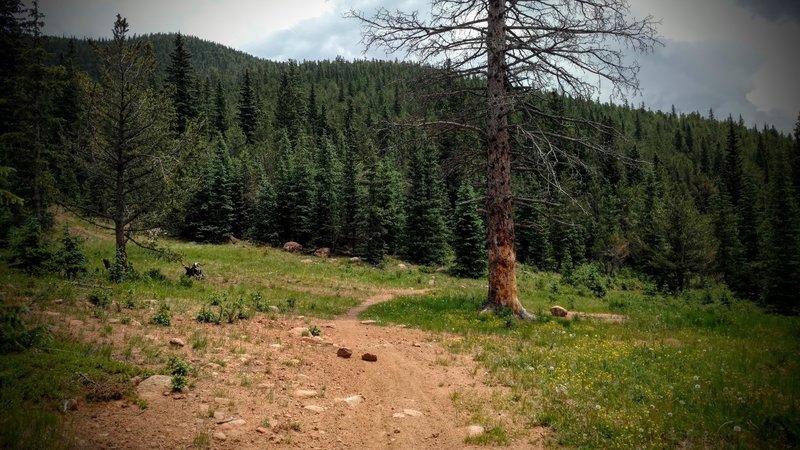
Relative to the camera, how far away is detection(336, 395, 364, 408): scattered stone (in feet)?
21.0

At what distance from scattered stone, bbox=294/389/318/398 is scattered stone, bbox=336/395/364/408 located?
1.37ft

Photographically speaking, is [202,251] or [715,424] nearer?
[715,424]

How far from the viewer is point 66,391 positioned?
17.7 ft

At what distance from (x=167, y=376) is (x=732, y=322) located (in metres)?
14.6

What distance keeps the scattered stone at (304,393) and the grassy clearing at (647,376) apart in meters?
2.91

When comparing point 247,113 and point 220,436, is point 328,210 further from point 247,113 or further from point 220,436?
point 247,113

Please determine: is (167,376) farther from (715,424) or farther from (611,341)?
(611,341)

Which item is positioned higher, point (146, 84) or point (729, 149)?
point (729, 149)

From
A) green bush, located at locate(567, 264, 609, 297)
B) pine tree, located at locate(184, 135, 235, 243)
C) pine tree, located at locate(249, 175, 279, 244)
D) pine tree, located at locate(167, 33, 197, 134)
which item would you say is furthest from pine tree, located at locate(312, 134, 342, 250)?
pine tree, located at locate(167, 33, 197, 134)

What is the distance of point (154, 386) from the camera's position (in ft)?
19.9

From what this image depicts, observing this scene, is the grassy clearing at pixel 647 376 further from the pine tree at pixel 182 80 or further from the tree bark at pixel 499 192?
the pine tree at pixel 182 80

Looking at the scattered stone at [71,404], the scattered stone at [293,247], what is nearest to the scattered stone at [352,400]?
the scattered stone at [71,404]

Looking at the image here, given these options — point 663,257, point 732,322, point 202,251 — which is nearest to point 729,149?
point 663,257

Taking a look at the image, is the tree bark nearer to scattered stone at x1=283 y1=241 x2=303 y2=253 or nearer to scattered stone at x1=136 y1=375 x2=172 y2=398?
→ scattered stone at x1=136 y1=375 x2=172 y2=398
